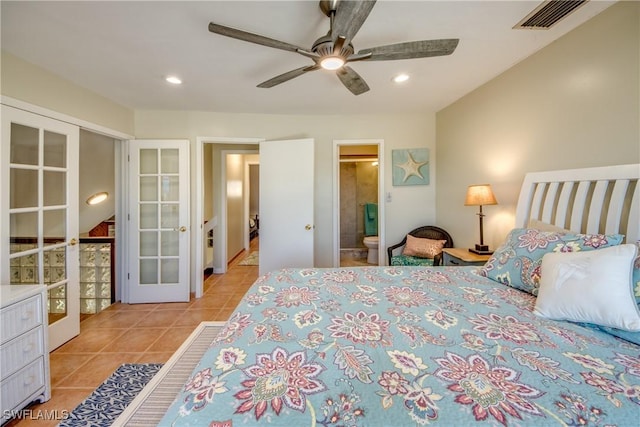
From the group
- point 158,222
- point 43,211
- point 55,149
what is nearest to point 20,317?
point 43,211

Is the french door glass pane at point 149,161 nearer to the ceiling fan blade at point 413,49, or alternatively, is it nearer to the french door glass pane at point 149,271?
the french door glass pane at point 149,271

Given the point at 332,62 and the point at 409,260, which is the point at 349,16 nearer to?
the point at 332,62

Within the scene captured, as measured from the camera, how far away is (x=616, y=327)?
1.05m

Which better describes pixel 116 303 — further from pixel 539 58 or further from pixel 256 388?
pixel 539 58

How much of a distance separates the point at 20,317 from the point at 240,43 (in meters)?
2.23

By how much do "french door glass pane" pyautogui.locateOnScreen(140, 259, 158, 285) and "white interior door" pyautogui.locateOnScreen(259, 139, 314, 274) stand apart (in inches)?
52.6

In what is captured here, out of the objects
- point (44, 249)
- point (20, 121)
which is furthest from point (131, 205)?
point (20, 121)

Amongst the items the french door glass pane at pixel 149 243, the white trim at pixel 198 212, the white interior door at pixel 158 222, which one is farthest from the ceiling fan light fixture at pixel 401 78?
the french door glass pane at pixel 149 243

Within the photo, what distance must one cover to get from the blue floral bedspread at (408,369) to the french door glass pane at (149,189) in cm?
271

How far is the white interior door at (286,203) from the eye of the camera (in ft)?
11.2

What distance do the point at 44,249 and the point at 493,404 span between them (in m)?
3.14

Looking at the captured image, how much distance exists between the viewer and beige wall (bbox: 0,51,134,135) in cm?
201

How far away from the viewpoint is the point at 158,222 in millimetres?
3357

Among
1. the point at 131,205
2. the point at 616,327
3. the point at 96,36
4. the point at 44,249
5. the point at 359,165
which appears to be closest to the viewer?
the point at 616,327
